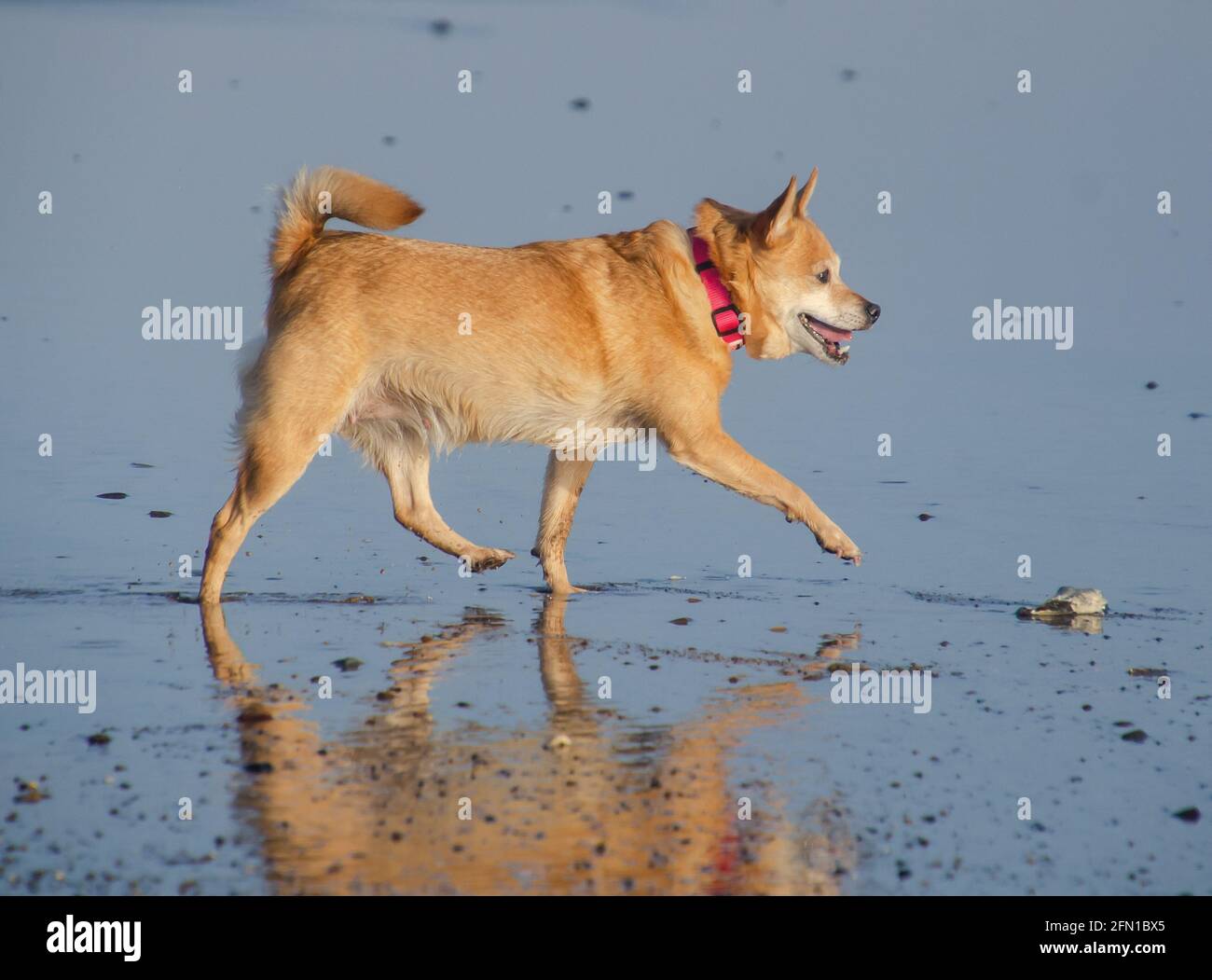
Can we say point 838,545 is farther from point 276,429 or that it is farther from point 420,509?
point 276,429

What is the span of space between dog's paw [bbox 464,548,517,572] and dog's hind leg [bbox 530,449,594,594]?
17 cm

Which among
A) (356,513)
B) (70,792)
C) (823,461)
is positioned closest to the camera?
(70,792)

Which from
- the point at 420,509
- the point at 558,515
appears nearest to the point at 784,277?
the point at 558,515

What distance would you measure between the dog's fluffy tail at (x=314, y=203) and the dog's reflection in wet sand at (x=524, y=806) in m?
2.39

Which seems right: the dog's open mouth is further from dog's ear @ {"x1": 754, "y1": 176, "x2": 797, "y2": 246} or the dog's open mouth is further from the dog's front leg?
the dog's front leg

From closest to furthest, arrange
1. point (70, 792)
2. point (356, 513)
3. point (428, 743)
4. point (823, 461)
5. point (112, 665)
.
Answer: point (70, 792), point (428, 743), point (112, 665), point (356, 513), point (823, 461)

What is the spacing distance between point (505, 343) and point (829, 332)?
1.68 meters

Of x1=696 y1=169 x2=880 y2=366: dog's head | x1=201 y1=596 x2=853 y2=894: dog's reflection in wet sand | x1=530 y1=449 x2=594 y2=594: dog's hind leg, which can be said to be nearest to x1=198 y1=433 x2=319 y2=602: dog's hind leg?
x1=530 y1=449 x2=594 y2=594: dog's hind leg

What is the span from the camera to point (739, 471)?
752 cm

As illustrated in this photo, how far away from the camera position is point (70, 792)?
4.54 m
